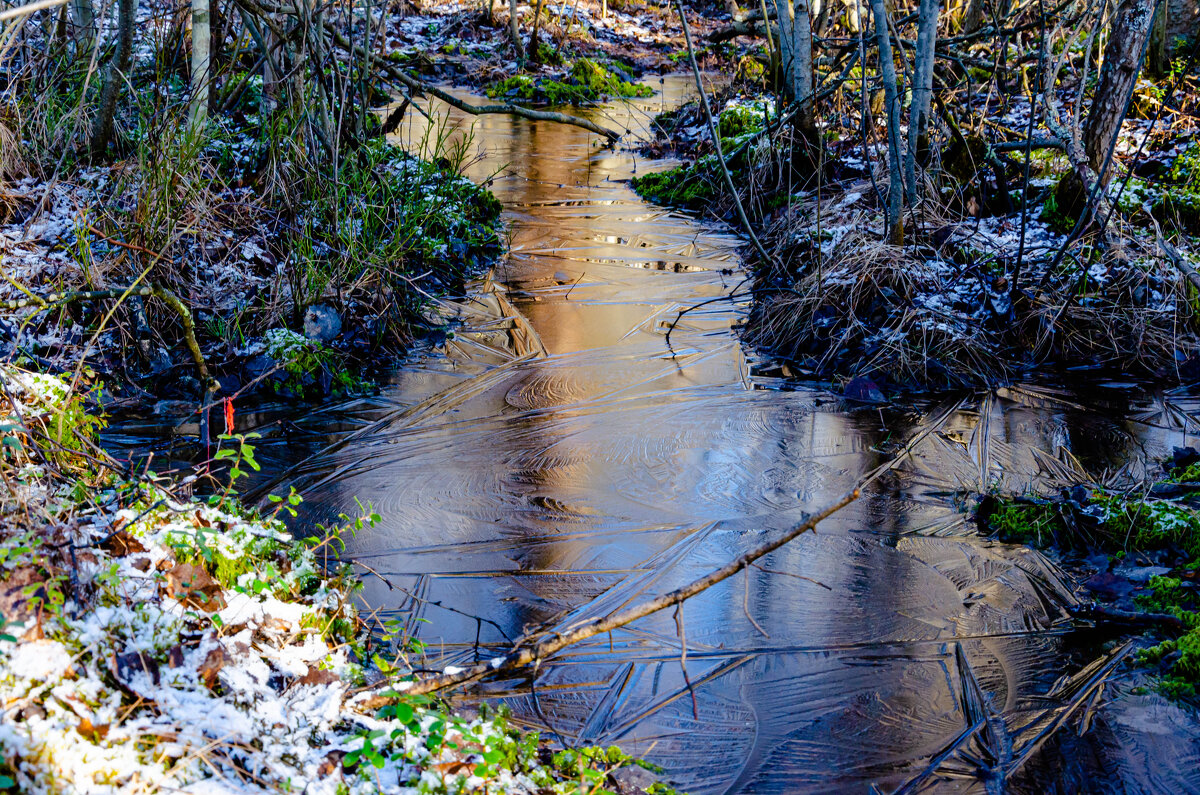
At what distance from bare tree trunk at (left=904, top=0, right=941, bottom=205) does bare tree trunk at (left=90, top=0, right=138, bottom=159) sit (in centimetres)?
529

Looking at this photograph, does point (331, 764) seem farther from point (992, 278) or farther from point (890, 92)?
point (992, 278)

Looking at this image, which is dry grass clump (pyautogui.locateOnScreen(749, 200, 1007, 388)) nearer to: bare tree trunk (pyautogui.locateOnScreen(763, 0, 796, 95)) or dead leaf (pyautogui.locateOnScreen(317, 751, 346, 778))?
bare tree trunk (pyautogui.locateOnScreen(763, 0, 796, 95))

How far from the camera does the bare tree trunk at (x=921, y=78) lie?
5.79m

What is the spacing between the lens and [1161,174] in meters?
6.68

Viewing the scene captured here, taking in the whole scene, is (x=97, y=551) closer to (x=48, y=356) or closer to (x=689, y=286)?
(x=48, y=356)

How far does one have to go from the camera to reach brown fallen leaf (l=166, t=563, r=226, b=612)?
2602 mm

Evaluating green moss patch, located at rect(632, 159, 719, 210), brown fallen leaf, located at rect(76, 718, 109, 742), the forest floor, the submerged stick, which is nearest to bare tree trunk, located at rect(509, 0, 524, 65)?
green moss patch, located at rect(632, 159, 719, 210)

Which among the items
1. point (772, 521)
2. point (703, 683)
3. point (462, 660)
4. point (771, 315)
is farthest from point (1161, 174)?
point (462, 660)

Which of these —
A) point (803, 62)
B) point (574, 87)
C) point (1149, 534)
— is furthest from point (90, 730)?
point (574, 87)

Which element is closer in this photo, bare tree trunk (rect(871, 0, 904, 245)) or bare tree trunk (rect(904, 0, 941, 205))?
bare tree trunk (rect(871, 0, 904, 245))

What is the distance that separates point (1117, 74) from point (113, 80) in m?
6.77

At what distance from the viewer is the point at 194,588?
2672 mm

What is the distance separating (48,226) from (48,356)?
47.1 inches

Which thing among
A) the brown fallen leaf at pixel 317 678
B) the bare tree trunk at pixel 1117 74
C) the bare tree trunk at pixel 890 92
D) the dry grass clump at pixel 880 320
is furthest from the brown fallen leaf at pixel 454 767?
the bare tree trunk at pixel 1117 74
